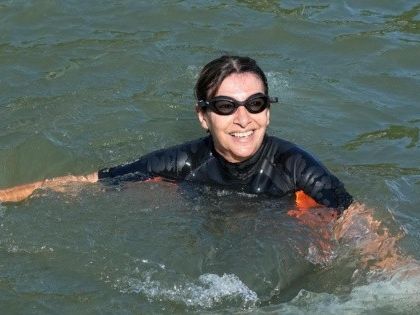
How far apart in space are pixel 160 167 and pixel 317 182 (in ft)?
3.56

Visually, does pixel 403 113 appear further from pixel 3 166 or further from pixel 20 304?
pixel 20 304

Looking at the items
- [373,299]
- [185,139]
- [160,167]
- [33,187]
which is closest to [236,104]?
[160,167]

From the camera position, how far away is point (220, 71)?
540cm

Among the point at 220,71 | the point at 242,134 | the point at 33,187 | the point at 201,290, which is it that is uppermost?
the point at 220,71

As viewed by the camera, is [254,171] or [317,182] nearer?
[317,182]

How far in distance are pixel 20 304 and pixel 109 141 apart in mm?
2540

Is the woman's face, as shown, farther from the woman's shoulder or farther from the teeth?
the woman's shoulder

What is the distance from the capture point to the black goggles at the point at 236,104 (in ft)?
17.4

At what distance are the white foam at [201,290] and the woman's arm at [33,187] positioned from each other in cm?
113

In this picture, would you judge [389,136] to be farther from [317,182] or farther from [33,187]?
[33,187]

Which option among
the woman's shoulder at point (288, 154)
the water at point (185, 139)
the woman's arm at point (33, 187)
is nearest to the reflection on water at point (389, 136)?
the water at point (185, 139)

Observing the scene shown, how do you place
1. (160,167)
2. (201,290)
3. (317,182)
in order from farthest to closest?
1. (160,167)
2. (317,182)
3. (201,290)

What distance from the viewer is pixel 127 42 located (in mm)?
9172

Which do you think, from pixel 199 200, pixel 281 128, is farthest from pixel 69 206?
pixel 281 128
